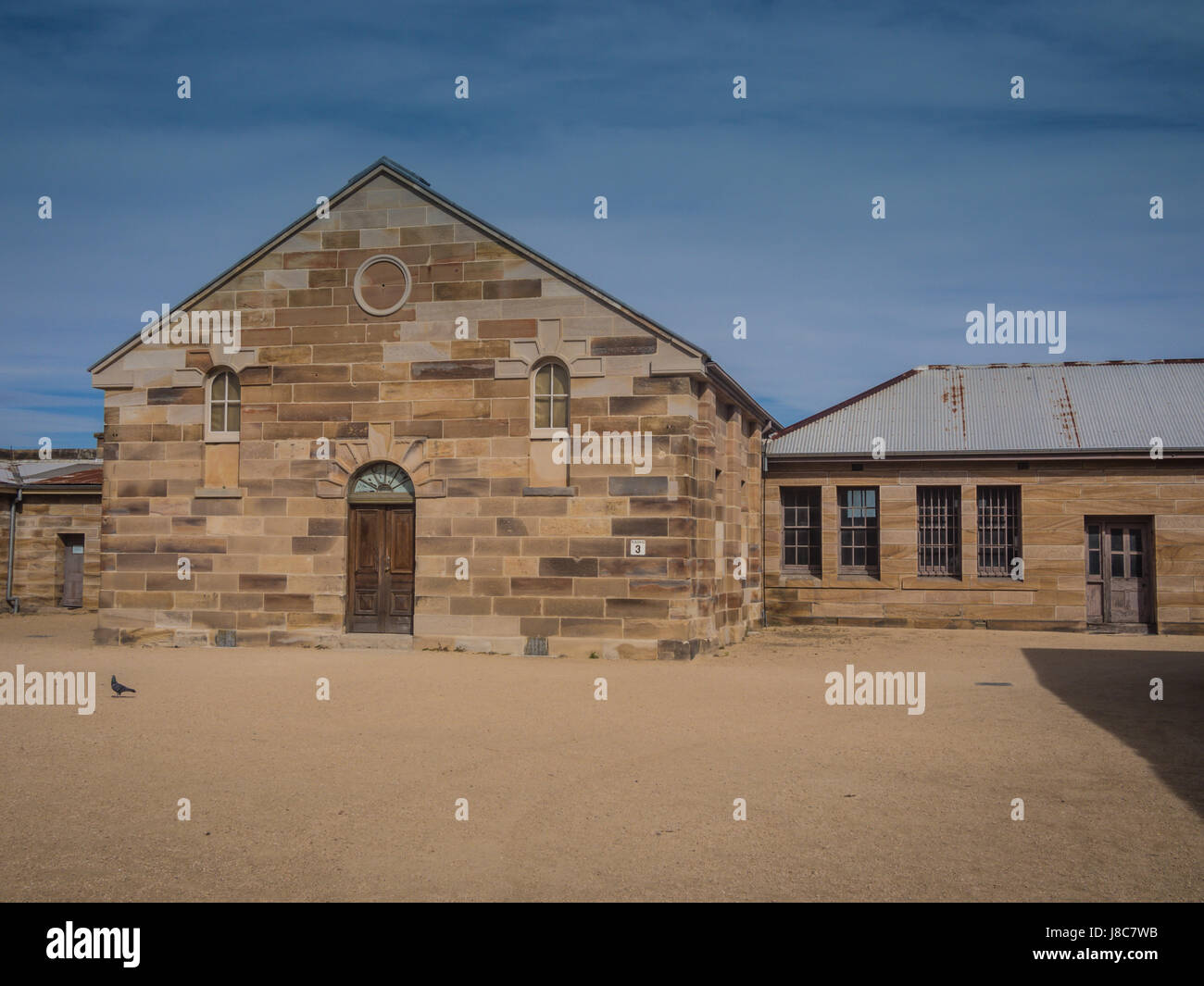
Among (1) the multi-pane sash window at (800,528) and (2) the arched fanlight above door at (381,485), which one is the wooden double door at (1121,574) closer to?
(1) the multi-pane sash window at (800,528)

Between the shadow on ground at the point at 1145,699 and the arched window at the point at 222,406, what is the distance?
13.4 m

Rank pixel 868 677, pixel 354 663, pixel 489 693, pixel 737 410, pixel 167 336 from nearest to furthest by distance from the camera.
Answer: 1. pixel 489 693
2. pixel 868 677
3. pixel 354 663
4. pixel 167 336
5. pixel 737 410

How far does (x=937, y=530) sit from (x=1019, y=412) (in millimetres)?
3277

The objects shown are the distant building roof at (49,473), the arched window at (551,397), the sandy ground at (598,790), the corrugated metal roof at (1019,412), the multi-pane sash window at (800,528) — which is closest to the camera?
the sandy ground at (598,790)

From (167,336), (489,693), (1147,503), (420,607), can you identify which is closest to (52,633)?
(167,336)

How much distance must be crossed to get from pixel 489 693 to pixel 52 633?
13137mm

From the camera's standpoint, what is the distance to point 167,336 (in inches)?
719

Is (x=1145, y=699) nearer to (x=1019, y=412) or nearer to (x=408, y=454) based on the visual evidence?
(x=408, y=454)

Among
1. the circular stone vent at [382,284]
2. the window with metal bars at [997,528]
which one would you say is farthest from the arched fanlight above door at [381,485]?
the window with metal bars at [997,528]

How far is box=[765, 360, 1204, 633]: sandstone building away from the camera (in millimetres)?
20859

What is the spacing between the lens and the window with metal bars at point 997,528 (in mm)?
21484

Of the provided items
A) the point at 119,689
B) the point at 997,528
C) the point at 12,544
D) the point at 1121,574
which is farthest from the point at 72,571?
the point at 1121,574

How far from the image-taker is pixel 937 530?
865 inches
